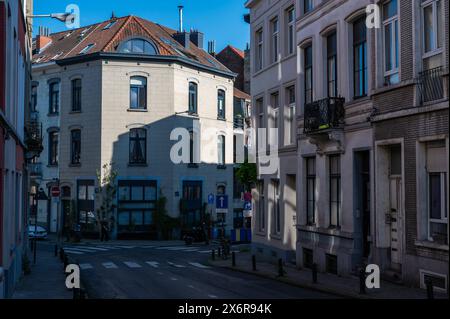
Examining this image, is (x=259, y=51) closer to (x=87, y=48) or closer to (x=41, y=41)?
(x=87, y=48)

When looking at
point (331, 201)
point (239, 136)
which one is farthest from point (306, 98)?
point (239, 136)

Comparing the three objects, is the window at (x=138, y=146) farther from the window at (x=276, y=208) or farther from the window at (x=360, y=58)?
the window at (x=360, y=58)

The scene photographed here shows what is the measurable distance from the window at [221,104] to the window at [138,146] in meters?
7.19

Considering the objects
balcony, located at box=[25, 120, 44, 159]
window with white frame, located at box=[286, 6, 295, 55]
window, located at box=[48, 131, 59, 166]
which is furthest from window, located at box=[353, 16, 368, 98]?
window, located at box=[48, 131, 59, 166]

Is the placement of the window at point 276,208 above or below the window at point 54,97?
below

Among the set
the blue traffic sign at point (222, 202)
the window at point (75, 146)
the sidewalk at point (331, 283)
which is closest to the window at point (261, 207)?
the blue traffic sign at point (222, 202)

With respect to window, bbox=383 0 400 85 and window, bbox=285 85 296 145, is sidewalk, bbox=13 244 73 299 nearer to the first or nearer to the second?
window, bbox=285 85 296 145

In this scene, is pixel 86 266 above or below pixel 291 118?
below

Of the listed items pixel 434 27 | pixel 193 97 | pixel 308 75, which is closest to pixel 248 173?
pixel 308 75

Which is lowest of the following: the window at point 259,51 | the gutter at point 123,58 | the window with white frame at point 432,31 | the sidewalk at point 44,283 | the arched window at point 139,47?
the sidewalk at point 44,283

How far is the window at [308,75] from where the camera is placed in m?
21.7

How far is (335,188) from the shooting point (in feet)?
64.8

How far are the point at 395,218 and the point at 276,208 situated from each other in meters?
9.14

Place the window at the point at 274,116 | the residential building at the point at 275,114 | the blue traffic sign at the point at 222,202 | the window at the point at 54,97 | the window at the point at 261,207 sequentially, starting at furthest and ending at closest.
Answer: the window at the point at 54,97 < the blue traffic sign at the point at 222,202 < the window at the point at 261,207 < the window at the point at 274,116 < the residential building at the point at 275,114
